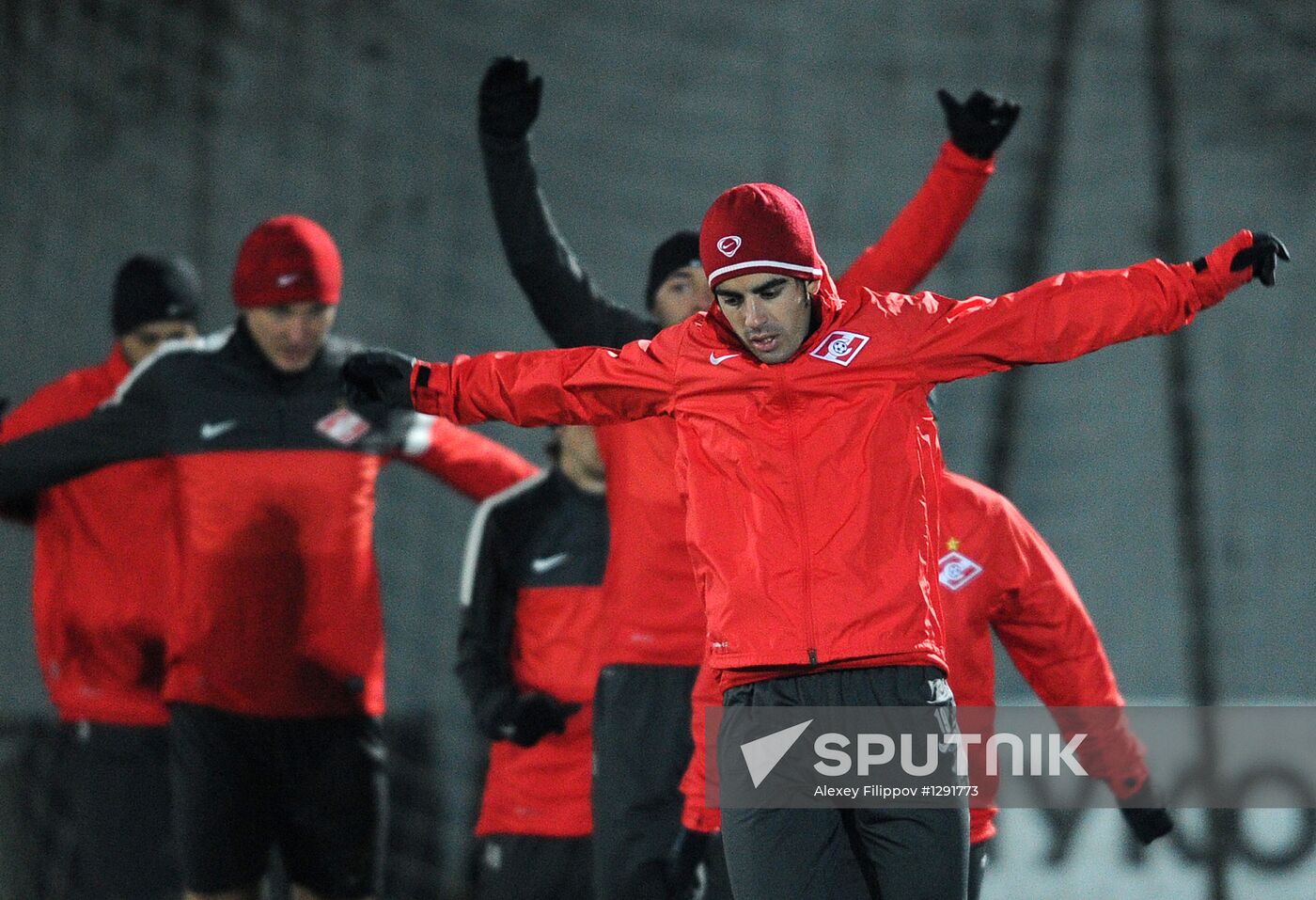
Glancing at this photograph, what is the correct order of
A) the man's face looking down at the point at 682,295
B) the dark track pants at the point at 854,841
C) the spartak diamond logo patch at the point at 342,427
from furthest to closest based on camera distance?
the spartak diamond logo patch at the point at 342,427, the man's face looking down at the point at 682,295, the dark track pants at the point at 854,841

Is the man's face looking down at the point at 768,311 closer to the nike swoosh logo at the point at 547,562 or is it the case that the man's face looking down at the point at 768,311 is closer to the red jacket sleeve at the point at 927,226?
the red jacket sleeve at the point at 927,226

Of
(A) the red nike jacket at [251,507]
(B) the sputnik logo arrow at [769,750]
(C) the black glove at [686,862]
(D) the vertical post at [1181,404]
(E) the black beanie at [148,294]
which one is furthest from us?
(D) the vertical post at [1181,404]

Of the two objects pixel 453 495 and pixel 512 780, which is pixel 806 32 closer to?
pixel 453 495

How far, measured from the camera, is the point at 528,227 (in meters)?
4.02

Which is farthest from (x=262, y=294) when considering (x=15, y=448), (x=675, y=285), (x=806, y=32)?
(x=806, y=32)

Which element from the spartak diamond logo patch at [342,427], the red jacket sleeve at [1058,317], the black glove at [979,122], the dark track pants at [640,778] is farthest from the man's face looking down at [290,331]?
the red jacket sleeve at [1058,317]

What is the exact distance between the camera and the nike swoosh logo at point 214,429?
434 centimetres

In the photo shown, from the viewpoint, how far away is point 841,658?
2777 mm

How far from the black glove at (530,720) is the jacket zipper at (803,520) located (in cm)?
168

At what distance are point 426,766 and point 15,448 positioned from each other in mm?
2473

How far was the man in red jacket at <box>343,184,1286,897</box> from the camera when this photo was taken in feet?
9.12

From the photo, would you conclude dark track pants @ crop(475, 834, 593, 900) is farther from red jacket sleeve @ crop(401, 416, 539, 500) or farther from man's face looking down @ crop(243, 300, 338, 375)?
man's face looking down @ crop(243, 300, 338, 375)

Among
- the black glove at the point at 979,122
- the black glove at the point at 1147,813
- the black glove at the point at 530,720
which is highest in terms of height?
the black glove at the point at 979,122

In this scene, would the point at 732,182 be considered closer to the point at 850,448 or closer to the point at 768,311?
the point at 768,311
